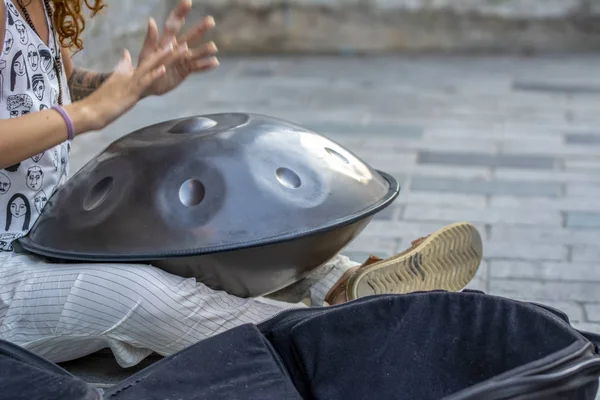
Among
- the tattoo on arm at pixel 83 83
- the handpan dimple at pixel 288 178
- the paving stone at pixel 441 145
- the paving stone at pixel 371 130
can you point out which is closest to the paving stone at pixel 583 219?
the paving stone at pixel 441 145

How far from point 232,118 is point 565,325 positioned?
2.81 feet

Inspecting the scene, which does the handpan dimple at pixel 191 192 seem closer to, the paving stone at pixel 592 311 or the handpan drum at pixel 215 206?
the handpan drum at pixel 215 206

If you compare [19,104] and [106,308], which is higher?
[19,104]

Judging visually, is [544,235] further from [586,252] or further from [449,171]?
[449,171]

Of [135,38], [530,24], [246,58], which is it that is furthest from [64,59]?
[530,24]

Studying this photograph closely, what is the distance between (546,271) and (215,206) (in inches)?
50.6

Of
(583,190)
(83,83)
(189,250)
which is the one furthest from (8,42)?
(583,190)

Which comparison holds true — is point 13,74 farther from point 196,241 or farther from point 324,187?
point 324,187

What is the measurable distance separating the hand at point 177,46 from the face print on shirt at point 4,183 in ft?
1.10

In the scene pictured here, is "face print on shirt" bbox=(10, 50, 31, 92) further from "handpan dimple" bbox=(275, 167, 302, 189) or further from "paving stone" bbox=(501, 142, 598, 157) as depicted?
"paving stone" bbox=(501, 142, 598, 157)

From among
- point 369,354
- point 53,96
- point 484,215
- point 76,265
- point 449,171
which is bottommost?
point 449,171

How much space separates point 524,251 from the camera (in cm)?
296

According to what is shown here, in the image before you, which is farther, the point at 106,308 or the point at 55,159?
the point at 55,159

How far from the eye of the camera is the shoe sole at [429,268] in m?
2.12
